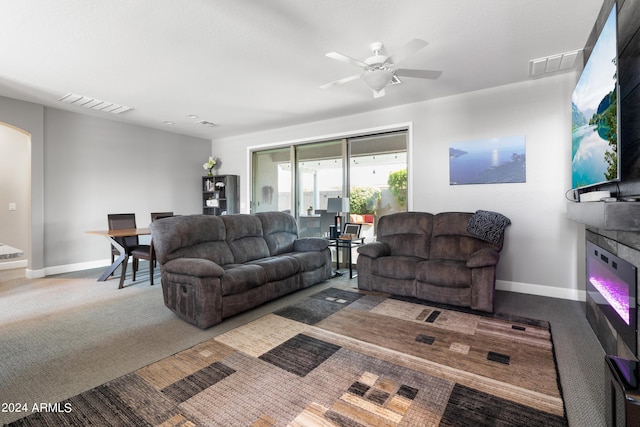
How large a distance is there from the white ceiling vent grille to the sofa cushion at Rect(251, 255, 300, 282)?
3471 millimetres

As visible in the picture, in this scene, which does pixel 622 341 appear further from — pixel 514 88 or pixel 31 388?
pixel 31 388

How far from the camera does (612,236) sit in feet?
7.06

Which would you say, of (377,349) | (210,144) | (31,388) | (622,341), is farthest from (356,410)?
(210,144)

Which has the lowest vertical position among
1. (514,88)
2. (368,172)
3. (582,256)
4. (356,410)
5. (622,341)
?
(356,410)

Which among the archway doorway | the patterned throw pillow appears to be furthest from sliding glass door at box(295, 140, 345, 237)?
the archway doorway

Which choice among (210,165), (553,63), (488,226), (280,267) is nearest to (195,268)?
(280,267)

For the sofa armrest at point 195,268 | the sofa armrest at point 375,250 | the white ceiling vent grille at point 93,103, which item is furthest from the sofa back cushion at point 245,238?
the white ceiling vent grille at point 93,103

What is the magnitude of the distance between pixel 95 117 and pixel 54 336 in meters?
4.25

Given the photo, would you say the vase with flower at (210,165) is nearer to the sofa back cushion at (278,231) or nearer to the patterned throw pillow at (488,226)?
the sofa back cushion at (278,231)

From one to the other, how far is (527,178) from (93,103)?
6.18 m

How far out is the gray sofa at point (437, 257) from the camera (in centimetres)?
319

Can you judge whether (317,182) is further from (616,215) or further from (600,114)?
(616,215)

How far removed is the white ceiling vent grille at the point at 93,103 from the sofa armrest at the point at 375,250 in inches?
168

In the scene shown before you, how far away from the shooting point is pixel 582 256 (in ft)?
11.7
